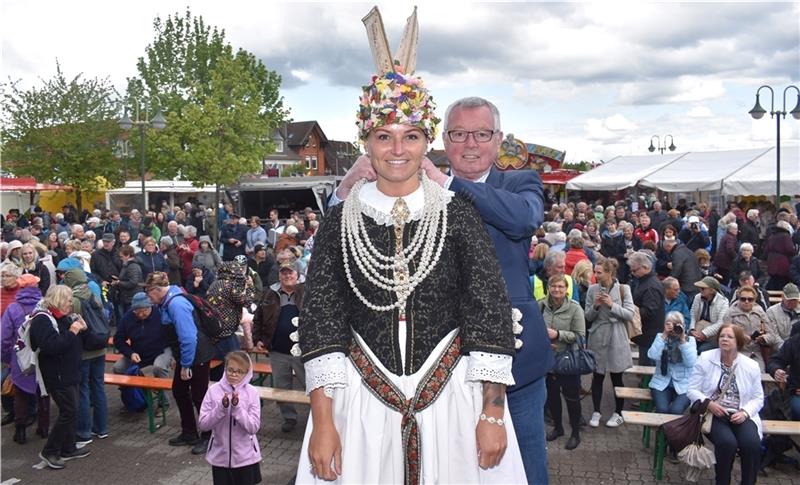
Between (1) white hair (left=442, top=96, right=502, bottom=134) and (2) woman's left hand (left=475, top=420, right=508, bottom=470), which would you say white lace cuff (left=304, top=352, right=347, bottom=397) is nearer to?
(2) woman's left hand (left=475, top=420, right=508, bottom=470)

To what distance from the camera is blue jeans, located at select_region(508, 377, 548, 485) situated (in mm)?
2681

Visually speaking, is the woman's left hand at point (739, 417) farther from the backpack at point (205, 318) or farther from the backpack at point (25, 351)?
the backpack at point (25, 351)

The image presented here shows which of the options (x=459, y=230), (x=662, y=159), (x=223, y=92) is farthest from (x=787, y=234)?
(x=223, y=92)

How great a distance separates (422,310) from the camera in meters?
2.47

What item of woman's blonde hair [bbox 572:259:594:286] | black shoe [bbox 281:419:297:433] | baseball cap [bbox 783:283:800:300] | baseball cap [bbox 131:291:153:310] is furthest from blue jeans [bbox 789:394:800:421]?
baseball cap [bbox 131:291:153:310]

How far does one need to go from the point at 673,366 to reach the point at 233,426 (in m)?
4.14

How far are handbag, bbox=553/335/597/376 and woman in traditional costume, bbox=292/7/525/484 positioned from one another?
4423mm

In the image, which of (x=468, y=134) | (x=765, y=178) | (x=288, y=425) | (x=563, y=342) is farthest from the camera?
(x=765, y=178)

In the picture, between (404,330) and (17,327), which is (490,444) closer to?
(404,330)

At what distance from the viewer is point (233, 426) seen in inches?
209

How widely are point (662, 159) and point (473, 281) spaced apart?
86.7ft

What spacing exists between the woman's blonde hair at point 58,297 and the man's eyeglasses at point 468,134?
491 centimetres

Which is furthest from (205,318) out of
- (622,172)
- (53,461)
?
(622,172)

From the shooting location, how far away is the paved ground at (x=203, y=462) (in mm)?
6117
